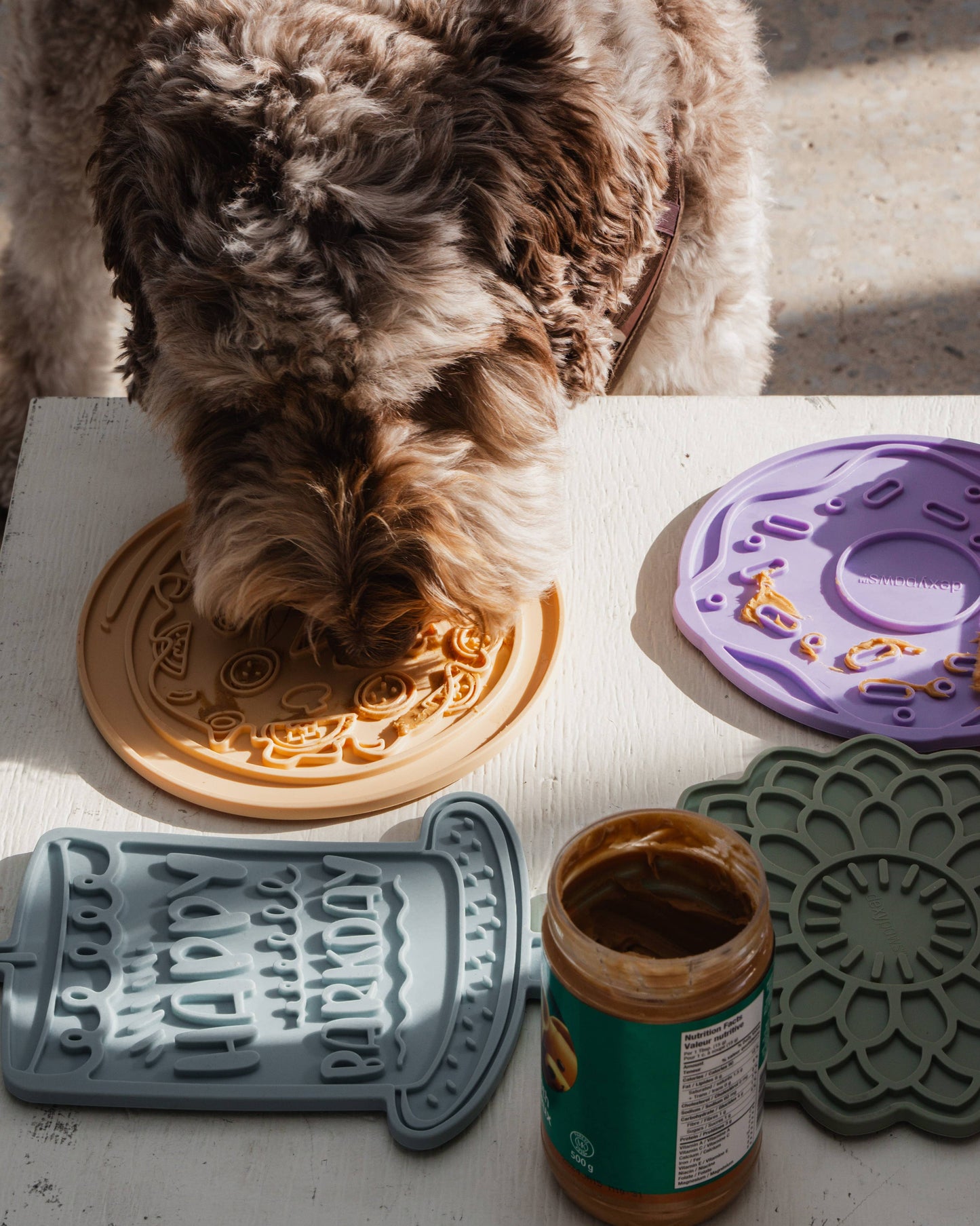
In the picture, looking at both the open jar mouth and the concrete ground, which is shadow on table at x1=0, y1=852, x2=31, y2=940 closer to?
the open jar mouth

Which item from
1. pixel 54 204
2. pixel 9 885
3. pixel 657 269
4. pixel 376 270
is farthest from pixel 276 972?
pixel 54 204

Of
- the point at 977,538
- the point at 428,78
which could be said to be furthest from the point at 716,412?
the point at 428,78

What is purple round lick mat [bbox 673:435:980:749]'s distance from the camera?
3.88 ft

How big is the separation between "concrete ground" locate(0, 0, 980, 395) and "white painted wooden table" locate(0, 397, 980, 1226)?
1343 millimetres

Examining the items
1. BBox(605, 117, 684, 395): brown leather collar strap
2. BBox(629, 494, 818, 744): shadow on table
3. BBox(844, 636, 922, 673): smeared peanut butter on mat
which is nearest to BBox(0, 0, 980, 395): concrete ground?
BBox(605, 117, 684, 395): brown leather collar strap

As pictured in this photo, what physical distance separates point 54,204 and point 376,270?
130cm

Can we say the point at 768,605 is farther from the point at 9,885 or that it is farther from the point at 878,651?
the point at 9,885

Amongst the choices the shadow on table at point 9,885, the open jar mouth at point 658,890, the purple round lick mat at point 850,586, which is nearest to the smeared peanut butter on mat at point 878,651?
the purple round lick mat at point 850,586

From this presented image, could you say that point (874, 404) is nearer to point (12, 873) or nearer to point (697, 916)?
point (697, 916)

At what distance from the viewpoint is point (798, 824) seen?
1.07 m

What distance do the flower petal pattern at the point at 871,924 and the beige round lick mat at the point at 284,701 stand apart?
0.79 ft

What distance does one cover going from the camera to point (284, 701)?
1238 mm

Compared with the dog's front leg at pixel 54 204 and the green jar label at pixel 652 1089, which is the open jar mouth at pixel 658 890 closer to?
the green jar label at pixel 652 1089

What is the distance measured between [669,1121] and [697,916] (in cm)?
12
